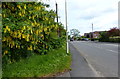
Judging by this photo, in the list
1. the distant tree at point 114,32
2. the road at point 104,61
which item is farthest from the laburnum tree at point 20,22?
the distant tree at point 114,32

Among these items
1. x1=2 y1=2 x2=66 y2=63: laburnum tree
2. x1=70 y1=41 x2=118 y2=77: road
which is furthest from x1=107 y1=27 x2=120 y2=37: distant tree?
x1=2 y1=2 x2=66 y2=63: laburnum tree

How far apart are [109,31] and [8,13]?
4955 cm

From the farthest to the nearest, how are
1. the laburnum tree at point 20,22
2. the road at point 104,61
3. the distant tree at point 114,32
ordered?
the distant tree at point 114,32
the road at point 104,61
the laburnum tree at point 20,22

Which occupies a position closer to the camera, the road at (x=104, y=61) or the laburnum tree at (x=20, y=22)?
the laburnum tree at (x=20, y=22)

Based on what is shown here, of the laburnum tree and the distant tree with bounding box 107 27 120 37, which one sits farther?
the distant tree with bounding box 107 27 120 37

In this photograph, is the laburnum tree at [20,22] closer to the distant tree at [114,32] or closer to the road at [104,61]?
the road at [104,61]

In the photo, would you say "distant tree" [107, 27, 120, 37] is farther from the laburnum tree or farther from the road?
the laburnum tree

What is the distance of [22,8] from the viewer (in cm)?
500

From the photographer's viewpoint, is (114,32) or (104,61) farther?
(114,32)

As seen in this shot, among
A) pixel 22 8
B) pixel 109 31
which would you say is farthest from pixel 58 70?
pixel 109 31

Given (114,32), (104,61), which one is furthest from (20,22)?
(114,32)

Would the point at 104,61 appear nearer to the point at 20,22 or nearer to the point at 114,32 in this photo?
the point at 20,22

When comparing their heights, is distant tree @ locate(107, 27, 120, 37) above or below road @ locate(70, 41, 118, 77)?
above

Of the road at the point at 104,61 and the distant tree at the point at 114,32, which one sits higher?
the distant tree at the point at 114,32
